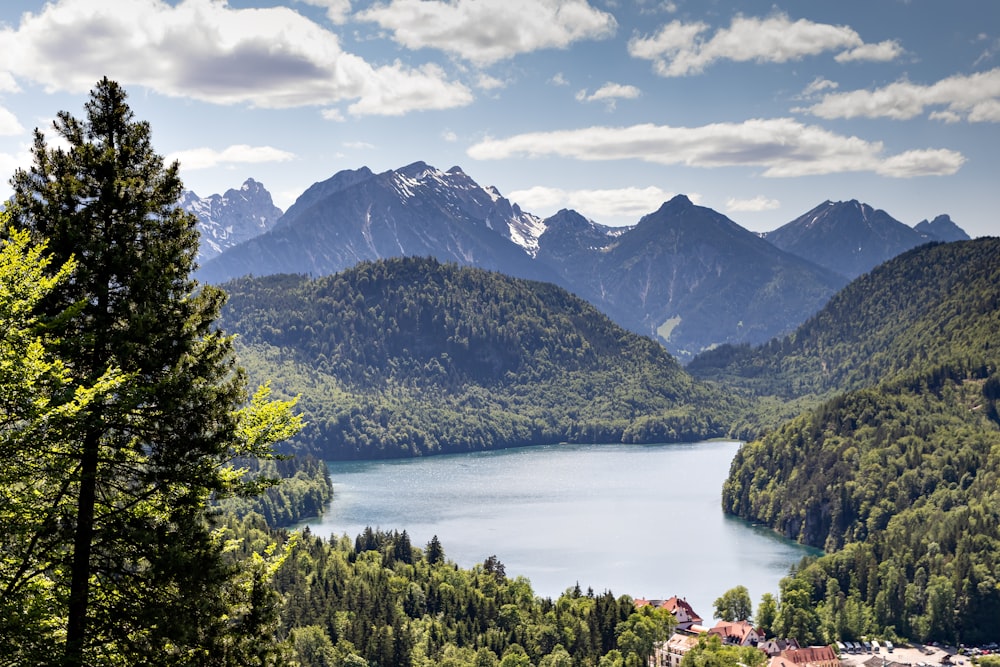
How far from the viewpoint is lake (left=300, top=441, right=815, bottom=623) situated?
116m

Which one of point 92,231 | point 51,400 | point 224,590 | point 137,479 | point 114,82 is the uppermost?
point 114,82

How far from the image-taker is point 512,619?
277 feet

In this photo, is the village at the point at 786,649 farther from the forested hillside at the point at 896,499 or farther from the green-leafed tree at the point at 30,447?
the green-leafed tree at the point at 30,447

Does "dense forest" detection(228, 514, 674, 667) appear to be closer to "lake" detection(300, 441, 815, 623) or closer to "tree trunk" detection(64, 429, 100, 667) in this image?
"lake" detection(300, 441, 815, 623)

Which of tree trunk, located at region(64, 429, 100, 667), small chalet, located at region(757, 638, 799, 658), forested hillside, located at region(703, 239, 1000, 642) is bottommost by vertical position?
small chalet, located at region(757, 638, 799, 658)

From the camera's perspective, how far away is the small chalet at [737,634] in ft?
294

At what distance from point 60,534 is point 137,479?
1280mm

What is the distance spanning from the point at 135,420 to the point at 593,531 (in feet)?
430

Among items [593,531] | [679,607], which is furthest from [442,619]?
[593,531]

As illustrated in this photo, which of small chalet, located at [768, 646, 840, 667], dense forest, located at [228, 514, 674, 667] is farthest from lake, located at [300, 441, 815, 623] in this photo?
dense forest, located at [228, 514, 674, 667]

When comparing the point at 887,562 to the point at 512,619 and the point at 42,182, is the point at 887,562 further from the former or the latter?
the point at 42,182

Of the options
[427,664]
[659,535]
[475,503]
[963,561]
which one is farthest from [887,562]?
[475,503]

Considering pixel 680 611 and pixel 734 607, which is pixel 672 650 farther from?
pixel 734 607

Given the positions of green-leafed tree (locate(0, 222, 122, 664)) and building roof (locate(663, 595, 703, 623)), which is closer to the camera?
green-leafed tree (locate(0, 222, 122, 664))
